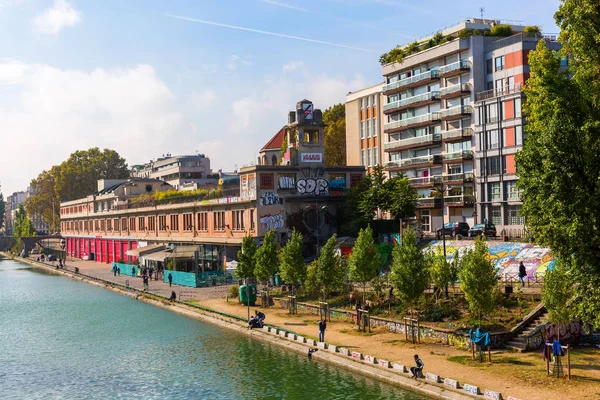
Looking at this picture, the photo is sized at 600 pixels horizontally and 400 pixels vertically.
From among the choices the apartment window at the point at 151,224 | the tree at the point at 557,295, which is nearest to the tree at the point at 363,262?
the tree at the point at 557,295

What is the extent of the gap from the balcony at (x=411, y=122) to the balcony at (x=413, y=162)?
447 centimetres

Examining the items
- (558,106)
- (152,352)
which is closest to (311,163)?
(152,352)

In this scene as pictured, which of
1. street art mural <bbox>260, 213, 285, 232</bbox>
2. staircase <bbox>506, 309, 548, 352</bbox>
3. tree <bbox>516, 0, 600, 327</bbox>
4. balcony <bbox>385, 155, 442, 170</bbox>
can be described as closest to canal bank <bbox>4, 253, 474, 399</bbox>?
tree <bbox>516, 0, 600, 327</bbox>

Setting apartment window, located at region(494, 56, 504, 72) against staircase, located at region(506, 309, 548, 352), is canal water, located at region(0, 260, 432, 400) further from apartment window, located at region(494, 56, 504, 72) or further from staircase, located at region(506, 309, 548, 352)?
apartment window, located at region(494, 56, 504, 72)

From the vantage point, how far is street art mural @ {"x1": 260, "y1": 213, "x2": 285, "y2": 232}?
76.7m

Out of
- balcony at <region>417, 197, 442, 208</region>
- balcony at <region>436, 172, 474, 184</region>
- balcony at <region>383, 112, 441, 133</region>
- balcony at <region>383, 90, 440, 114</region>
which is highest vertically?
balcony at <region>383, 90, 440, 114</region>

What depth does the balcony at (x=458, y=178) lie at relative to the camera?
82688 mm

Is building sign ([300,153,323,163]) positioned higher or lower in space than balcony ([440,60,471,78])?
lower

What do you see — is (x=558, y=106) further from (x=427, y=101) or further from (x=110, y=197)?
(x=110, y=197)

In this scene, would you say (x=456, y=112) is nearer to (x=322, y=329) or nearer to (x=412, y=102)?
(x=412, y=102)

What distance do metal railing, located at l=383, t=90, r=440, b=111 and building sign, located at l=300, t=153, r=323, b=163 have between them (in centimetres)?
1831

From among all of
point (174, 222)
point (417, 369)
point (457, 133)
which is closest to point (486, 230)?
point (457, 133)

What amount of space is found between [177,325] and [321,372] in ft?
68.5

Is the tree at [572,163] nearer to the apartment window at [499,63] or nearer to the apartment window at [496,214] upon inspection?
the apartment window at [496,214]
